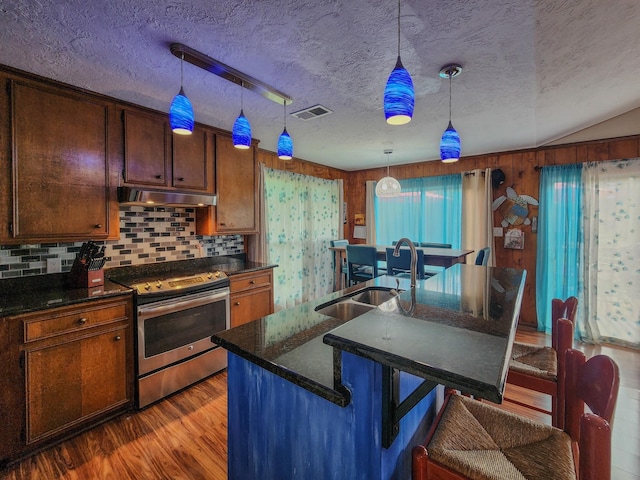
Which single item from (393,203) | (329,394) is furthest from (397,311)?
(393,203)

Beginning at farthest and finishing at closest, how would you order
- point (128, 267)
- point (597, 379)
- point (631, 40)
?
point (128, 267) → point (631, 40) → point (597, 379)

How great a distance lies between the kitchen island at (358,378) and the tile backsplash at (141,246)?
1.86 m

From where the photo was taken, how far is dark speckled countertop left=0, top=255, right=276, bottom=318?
176 centimetres

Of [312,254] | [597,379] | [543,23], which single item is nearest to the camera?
[597,379]

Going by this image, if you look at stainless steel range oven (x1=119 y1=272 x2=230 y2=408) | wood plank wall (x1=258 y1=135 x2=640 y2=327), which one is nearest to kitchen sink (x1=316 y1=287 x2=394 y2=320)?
stainless steel range oven (x1=119 y1=272 x2=230 y2=408)

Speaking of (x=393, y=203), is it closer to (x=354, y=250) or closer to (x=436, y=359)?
(x=354, y=250)

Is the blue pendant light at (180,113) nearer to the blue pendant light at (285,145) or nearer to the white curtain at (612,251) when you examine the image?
the blue pendant light at (285,145)

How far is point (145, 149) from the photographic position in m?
2.42

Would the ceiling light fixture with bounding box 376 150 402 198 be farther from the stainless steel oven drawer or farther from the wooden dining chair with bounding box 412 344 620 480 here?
the wooden dining chair with bounding box 412 344 620 480

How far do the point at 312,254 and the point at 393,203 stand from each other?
5.11 feet

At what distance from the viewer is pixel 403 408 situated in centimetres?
89

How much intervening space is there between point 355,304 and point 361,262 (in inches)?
72.5

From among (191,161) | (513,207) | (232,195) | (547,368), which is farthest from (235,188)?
(513,207)

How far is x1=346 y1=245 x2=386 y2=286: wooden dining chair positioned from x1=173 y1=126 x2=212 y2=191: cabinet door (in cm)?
182
